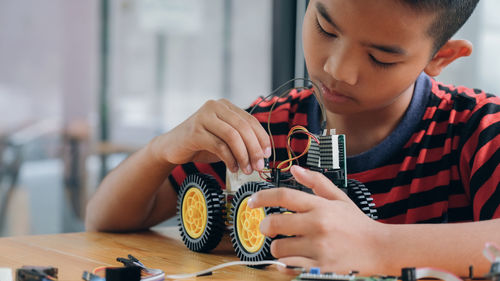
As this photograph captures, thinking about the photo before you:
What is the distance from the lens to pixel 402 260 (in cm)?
61

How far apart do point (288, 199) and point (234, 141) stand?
0.58 feet

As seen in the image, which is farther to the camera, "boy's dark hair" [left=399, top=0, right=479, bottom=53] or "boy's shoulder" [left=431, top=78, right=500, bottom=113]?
"boy's shoulder" [left=431, top=78, right=500, bottom=113]

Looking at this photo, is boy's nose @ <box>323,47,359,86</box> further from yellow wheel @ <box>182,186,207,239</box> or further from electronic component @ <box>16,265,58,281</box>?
electronic component @ <box>16,265,58,281</box>

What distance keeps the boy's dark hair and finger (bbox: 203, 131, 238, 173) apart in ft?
1.04

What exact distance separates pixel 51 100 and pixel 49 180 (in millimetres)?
315

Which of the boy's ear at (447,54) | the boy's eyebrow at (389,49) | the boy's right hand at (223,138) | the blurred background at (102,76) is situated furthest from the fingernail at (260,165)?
the blurred background at (102,76)

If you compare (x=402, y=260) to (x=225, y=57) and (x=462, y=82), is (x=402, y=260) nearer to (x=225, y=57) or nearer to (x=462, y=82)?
(x=462, y=82)

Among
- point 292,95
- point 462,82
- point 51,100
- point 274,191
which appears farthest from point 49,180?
point 274,191

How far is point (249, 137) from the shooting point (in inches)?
30.0

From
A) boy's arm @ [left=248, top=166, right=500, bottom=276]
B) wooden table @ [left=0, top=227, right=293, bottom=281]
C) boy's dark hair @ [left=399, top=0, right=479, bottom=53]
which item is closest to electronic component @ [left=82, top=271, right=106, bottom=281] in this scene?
wooden table @ [left=0, top=227, right=293, bottom=281]

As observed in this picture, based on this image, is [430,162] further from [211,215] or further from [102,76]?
[102,76]

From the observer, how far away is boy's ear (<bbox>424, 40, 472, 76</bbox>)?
902 millimetres

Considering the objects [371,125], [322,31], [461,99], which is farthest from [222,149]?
[461,99]

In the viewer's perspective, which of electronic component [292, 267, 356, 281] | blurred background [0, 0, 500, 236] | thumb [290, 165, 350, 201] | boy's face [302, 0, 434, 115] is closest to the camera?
electronic component [292, 267, 356, 281]
